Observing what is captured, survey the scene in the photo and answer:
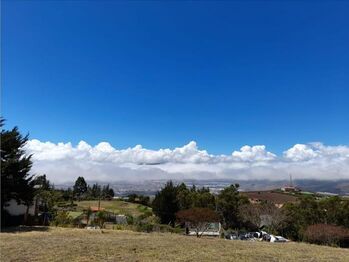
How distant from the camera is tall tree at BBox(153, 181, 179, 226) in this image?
165 feet

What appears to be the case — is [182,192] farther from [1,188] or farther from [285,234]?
[1,188]

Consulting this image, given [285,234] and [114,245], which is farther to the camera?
[285,234]

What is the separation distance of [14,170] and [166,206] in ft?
83.8

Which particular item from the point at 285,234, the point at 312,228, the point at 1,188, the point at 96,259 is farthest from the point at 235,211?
the point at 96,259

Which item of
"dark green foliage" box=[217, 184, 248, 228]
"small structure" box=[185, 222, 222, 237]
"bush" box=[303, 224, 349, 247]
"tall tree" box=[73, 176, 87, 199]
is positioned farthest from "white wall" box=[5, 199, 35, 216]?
"tall tree" box=[73, 176, 87, 199]

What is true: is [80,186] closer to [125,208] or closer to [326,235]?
[125,208]

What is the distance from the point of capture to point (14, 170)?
94.0ft

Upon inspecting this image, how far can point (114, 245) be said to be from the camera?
16438 millimetres

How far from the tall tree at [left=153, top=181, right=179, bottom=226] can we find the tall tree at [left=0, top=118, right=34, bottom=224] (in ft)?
75.5

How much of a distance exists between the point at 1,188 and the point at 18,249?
15.1 metres

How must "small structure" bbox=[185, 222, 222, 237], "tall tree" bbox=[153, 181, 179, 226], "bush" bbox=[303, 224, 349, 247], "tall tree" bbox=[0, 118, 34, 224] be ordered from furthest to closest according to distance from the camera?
"tall tree" bbox=[153, 181, 179, 226]
"small structure" bbox=[185, 222, 222, 237]
"bush" bbox=[303, 224, 349, 247]
"tall tree" bbox=[0, 118, 34, 224]

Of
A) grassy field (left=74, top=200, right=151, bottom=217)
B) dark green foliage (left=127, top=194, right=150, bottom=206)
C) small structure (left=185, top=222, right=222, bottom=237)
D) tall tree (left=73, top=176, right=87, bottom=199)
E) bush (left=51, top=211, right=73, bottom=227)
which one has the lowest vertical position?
small structure (left=185, top=222, right=222, bottom=237)

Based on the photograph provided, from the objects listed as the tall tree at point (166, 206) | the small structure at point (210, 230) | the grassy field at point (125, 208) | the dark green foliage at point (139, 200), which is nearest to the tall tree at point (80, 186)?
the dark green foliage at point (139, 200)

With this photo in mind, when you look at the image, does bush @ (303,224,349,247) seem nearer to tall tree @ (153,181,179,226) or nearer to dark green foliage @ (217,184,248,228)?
dark green foliage @ (217,184,248,228)
